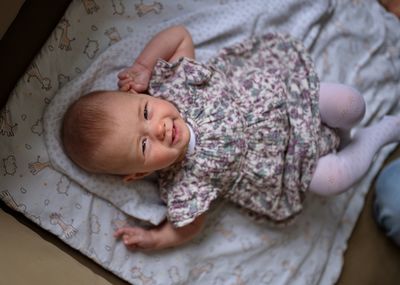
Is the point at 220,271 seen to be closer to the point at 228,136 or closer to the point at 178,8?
the point at 228,136

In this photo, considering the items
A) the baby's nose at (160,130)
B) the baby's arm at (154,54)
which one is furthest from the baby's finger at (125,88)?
the baby's nose at (160,130)

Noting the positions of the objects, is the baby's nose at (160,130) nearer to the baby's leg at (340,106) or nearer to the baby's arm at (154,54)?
the baby's arm at (154,54)

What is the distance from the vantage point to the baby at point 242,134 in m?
1.24

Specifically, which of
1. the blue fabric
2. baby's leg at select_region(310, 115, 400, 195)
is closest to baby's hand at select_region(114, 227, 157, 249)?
baby's leg at select_region(310, 115, 400, 195)

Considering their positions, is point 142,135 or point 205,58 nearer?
point 142,135

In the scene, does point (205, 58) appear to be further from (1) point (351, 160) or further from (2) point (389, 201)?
(2) point (389, 201)

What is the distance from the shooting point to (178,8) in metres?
1.40

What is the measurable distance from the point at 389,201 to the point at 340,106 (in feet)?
1.09

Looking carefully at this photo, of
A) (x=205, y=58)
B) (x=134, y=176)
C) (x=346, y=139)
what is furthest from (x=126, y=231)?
(x=346, y=139)

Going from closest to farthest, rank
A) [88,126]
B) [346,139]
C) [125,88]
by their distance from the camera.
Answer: [88,126]
[125,88]
[346,139]

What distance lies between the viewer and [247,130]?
1288mm

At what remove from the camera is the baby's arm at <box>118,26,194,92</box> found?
1.23 meters

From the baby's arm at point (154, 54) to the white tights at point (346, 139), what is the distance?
34 cm

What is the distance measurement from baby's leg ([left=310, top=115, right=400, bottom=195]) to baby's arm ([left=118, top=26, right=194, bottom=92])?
41cm
